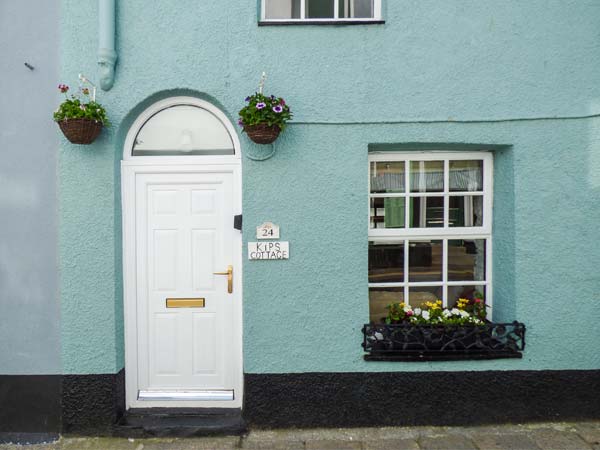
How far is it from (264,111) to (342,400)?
266cm

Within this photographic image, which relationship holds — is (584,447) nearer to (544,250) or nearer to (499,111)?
(544,250)

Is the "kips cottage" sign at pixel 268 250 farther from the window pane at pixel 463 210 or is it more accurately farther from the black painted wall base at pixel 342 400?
the window pane at pixel 463 210

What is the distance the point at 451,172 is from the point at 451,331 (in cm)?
151

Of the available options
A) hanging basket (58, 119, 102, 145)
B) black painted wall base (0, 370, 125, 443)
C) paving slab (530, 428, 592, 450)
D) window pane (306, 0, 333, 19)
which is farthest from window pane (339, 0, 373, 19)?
paving slab (530, 428, 592, 450)

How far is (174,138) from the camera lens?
4336mm

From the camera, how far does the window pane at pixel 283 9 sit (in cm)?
438

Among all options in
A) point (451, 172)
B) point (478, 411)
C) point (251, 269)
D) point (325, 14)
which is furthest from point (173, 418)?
point (325, 14)

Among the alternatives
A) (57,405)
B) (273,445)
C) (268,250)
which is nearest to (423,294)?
(268,250)

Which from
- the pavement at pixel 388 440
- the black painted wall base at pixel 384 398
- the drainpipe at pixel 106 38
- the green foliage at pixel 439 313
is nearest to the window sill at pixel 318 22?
the drainpipe at pixel 106 38

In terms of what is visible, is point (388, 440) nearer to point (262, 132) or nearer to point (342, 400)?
point (342, 400)

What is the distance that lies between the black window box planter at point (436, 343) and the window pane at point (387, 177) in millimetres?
1287

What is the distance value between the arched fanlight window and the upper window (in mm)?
1174

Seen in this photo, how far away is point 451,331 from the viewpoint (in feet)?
13.9

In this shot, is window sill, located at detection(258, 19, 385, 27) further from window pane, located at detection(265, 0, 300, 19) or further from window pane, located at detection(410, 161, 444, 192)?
window pane, located at detection(410, 161, 444, 192)
